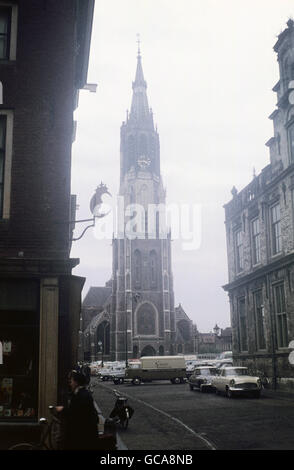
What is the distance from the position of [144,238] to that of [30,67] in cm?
9054

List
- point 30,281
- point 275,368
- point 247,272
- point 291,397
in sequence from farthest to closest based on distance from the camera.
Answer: point 247,272 → point 275,368 → point 291,397 → point 30,281

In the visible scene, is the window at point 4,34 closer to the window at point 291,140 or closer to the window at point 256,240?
the window at point 291,140

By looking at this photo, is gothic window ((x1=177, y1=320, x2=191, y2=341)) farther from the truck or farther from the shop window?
the shop window

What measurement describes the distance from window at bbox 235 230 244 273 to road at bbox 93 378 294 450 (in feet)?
48.1

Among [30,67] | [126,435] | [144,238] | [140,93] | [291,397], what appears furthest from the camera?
[140,93]

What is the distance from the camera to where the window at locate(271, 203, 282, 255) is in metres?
30.7

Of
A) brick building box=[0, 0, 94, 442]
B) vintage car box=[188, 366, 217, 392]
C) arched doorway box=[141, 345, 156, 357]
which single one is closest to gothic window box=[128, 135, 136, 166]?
arched doorway box=[141, 345, 156, 357]

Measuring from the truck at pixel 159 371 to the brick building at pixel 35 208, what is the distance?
33951 millimetres

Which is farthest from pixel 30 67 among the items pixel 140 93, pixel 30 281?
pixel 140 93

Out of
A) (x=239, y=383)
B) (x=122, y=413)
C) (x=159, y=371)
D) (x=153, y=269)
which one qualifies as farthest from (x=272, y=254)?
(x=153, y=269)

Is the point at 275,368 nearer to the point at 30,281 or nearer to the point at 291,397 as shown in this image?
the point at 291,397

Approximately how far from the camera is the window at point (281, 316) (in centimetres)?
2931
